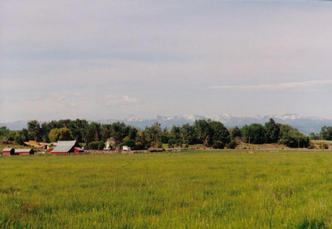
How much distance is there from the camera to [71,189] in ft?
37.7

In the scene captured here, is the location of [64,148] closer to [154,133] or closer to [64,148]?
[64,148]

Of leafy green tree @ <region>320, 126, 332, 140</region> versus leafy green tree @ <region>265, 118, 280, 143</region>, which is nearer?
leafy green tree @ <region>265, 118, 280, 143</region>

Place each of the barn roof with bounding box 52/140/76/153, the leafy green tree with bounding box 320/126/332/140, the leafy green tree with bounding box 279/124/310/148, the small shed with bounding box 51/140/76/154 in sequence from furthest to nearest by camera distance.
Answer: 1. the leafy green tree with bounding box 320/126/332/140
2. the leafy green tree with bounding box 279/124/310/148
3. the barn roof with bounding box 52/140/76/153
4. the small shed with bounding box 51/140/76/154

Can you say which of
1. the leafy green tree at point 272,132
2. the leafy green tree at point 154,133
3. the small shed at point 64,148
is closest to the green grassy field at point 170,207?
the small shed at point 64,148

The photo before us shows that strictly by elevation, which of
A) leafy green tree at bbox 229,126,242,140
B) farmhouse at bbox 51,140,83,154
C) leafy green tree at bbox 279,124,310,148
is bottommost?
farmhouse at bbox 51,140,83,154

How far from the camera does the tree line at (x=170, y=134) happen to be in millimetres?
108375

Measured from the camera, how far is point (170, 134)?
120 m

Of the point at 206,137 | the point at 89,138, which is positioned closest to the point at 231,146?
the point at 206,137

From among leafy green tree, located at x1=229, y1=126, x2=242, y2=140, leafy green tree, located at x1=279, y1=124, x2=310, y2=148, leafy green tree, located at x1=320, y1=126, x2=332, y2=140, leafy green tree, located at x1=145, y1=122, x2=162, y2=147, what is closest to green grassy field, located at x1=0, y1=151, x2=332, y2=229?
leafy green tree, located at x1=145, y1=122, x2=162, y2=147

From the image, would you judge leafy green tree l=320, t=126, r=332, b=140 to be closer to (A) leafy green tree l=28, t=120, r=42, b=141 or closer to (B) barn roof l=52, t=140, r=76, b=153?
(A) leafy green tree l=28, t=120, r=42, b=141

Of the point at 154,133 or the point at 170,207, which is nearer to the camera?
the point at 170,207

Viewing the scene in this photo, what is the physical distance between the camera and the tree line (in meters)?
108

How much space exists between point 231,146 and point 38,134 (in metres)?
71.9

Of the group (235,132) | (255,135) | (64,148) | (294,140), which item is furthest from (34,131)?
(294,140)
